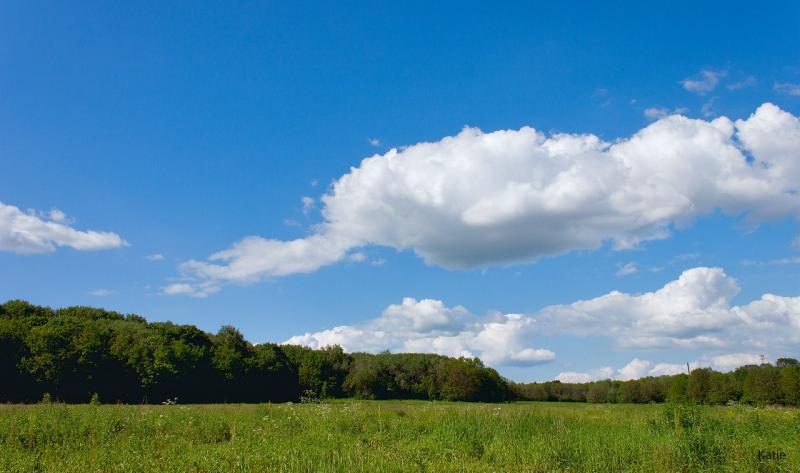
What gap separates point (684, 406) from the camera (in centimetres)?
1739

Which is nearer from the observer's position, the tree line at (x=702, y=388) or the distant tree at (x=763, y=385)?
the tree line at (x=702, y=388)

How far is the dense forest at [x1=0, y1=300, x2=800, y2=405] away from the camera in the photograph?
150 feet

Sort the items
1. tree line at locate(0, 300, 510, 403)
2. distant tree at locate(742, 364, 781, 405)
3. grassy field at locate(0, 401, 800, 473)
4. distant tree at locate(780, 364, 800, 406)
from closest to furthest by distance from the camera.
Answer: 1. grassy field at locate(0, 401, 800, 473)
2. tree line at locate(0, 300, 510, 403)
3. distant tree at locate(780, 364, 800, 406)
4. distant tree at locate(742, 364, 781, 405)

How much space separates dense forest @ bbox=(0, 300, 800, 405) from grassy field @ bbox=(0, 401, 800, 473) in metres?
3.31

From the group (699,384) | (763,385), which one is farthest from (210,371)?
(699,384)

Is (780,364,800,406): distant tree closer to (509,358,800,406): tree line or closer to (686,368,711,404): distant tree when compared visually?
(509,358,800,406): tree line

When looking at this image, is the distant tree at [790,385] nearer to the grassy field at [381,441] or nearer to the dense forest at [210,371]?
the dense forest at [210,371]

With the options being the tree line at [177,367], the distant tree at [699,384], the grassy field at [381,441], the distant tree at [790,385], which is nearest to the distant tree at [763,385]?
the distant tree at [790,385]

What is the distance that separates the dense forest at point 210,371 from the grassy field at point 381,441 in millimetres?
3310

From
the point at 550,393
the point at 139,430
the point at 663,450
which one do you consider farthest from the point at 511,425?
the point at 550,393

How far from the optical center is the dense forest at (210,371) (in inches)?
1804

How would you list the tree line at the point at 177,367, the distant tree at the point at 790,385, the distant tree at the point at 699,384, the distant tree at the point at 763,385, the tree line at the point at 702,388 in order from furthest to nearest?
the distant tree at the point at 699,384, the distant tree at the point at 763,385, the tree line at the point at 702,388, the distant tree at the point at 790,385, the tree line at the point at 177,367

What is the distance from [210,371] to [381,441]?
50432 millimetres

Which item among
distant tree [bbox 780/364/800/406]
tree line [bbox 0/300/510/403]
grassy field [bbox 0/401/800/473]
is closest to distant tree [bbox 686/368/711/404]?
distant tree [bbox 780/364/800/406]
